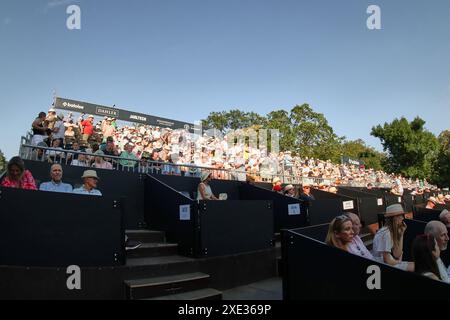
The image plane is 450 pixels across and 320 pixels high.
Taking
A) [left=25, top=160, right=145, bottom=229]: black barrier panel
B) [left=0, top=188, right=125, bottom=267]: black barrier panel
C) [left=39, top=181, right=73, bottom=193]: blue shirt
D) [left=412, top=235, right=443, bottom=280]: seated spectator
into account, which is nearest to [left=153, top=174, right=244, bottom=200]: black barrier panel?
[left=25, top=160, right=145, bottom=229]: black barrier panel

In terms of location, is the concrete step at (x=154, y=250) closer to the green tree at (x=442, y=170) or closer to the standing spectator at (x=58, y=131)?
the standing spectator at (x=58, y=131)

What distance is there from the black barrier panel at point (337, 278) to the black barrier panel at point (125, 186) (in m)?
4.23

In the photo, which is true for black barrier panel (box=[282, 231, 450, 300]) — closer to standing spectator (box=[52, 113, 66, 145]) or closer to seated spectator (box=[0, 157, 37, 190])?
seated spectator (box=[0, 157, 37, 190])

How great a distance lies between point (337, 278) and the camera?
11.2 feet

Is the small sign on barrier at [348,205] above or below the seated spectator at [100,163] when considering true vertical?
below

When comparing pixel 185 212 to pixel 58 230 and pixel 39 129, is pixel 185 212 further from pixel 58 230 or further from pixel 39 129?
pixel 39 129

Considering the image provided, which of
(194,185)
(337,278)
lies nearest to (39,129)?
(194,185)

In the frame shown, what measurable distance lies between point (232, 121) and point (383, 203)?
42.7 metres

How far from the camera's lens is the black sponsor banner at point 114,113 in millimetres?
21094

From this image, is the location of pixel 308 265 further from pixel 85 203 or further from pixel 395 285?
pixel 85 203

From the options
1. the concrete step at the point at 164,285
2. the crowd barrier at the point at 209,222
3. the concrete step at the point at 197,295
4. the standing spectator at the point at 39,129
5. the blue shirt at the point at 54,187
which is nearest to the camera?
the concrete step at the point at 164,285

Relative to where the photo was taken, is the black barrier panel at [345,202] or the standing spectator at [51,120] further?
the black barrier panel at [345,202]

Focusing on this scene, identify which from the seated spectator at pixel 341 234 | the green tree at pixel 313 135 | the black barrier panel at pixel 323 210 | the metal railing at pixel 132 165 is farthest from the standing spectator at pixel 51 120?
the green tree at pixel 313 135

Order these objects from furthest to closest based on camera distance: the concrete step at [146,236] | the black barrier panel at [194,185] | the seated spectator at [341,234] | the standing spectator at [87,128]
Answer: the standing spectator at [87,128] → the black barrier panel at [194,185] → the concrete step at [146,236] → the seated spectator at [341,234]
